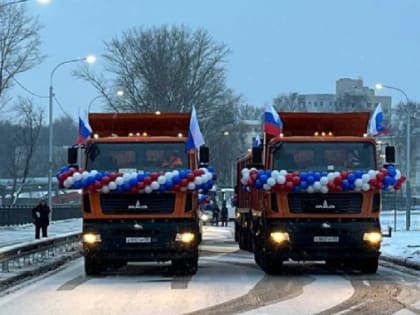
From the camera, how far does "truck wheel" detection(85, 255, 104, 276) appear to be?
20725 mm

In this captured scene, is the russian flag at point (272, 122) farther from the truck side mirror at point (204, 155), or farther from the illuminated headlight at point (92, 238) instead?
the illuminated headlight at point (92, 238)

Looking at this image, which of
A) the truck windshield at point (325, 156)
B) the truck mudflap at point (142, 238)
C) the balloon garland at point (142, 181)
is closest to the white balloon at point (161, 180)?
the balloon garland at point (142, 181)

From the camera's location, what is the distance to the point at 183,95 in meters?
73.8

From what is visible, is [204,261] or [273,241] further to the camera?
[204,261]

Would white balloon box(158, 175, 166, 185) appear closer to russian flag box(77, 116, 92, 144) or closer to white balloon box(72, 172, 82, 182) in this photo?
white balloon box(72, 172, 82, 182)

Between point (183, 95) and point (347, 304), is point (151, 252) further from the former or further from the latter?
point (183, 95)

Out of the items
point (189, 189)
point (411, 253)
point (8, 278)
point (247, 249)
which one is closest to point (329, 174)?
point (189, 189)

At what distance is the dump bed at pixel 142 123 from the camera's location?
21859 mm

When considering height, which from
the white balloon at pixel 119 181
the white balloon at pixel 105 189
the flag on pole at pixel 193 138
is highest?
the flag on pole at pixel 193 138

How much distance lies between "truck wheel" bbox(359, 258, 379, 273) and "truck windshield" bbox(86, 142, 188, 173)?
182 inches

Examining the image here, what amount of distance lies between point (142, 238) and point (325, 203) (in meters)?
3.94

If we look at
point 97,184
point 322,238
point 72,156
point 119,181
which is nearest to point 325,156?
point 322,238

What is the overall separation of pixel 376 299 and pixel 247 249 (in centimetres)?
1477

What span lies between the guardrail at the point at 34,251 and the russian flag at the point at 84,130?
3009 mm
